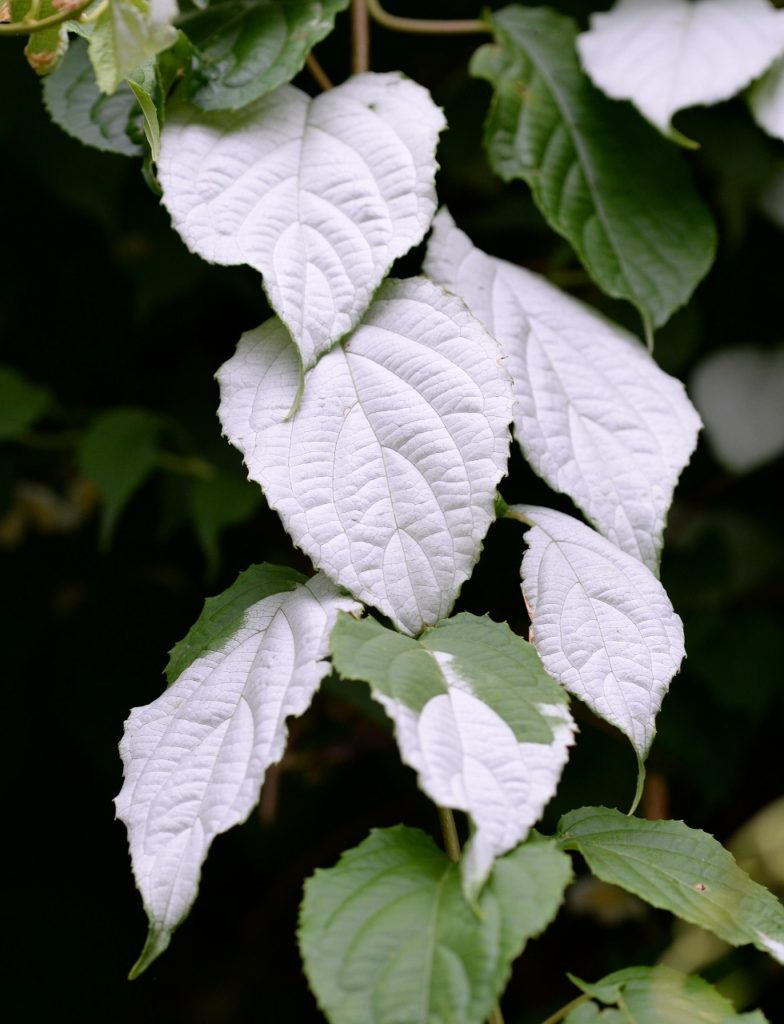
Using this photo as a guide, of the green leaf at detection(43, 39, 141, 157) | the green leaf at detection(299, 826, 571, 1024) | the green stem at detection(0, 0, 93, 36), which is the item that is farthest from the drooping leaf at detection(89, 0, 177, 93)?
the green leaf at detection(299, 826, 571, 1024)

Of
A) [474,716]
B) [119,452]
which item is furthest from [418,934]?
[119,452]

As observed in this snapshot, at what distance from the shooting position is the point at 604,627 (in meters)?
0.47

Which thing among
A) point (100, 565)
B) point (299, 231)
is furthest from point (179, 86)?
point (100, 565)

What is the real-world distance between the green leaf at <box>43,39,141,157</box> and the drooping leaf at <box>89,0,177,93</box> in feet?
0.36

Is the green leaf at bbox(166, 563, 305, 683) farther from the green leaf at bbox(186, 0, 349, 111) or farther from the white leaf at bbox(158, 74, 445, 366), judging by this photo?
the green leaf at bbox(186, 0, 349, 111)

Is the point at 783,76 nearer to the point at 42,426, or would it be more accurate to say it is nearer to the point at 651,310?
the point at 651,310

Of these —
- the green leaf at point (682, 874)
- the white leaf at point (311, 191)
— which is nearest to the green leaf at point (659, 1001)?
the green leaf at point (682, 874)

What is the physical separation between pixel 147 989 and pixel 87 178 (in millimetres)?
1028

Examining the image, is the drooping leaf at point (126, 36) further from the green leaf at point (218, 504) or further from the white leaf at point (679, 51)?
the green leaf at point (218, 504)

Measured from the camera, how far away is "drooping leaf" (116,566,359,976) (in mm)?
395

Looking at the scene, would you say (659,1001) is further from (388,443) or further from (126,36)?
(126,36)

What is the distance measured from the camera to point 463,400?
1.57 feet

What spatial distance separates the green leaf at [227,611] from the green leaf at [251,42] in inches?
10.1

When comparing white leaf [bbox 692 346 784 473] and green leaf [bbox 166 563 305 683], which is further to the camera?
white leaf [bbox 692 346 784 473]
